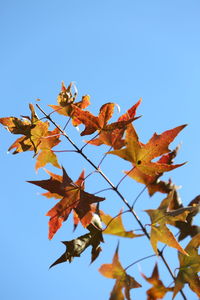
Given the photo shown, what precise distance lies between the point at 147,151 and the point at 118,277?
1.43ft

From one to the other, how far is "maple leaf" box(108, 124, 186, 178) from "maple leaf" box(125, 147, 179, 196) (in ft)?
0.11

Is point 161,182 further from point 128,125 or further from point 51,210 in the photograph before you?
point 51,210

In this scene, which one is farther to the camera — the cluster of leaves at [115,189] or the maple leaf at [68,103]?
the maple leaf at [68,103]

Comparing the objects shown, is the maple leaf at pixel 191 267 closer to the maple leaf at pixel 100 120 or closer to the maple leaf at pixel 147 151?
the maple leaf at pixel 147 151

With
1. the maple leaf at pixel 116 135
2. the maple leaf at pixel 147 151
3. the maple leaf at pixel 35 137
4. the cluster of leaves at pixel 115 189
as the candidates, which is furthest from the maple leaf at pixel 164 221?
the maple leaf at pixel 35 137

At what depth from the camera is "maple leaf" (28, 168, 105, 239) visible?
3.90 feet

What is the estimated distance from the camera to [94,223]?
1.21 metres

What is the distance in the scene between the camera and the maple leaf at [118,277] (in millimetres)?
1170

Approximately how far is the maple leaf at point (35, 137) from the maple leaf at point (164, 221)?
18.4 inches

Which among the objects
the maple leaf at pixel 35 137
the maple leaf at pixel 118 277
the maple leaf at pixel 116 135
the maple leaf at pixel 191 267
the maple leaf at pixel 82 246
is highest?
the maple leaf at pixel 35 137

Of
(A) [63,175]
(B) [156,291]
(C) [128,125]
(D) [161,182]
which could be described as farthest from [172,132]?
(B) [156,291]

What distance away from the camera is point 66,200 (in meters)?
1.22

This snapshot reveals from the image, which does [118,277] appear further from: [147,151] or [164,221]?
[147,151]

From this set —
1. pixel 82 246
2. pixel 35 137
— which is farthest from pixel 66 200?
pixel 35 137
